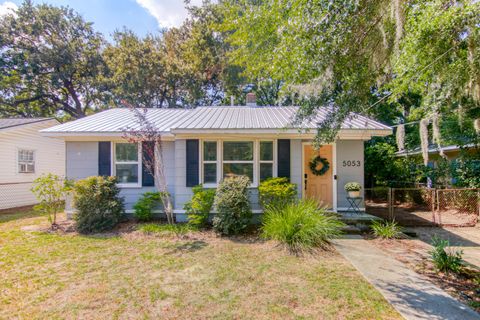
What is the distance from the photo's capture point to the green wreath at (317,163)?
25.2ft

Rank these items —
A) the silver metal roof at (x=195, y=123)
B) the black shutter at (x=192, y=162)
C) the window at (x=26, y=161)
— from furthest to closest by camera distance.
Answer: the window at (x=26, y=161) < the black shutter at (x=192, y=162) < the silver metal roof at (x=195, y=123)

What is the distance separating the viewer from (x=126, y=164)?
25.1ft

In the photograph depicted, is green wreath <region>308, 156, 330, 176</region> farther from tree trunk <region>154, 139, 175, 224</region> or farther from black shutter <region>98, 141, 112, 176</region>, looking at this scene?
black shutter <region>98, 141, 112, 176</region>

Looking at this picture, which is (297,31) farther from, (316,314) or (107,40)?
(107,40)

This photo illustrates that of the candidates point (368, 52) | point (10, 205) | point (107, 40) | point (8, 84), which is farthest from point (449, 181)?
point (8, 84)

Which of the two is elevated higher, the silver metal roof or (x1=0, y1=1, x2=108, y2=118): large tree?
(x1=0, y1=1, x2=108, y2=118): large tree

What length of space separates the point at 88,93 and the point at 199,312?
2378 centimetres

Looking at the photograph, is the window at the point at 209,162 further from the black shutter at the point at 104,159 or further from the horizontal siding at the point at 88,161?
the black shutter at the point at 104,159

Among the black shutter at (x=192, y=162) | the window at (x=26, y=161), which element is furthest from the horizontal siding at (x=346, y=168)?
the window at (x=26, y=161)

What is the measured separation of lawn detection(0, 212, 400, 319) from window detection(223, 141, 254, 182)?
7.43ft

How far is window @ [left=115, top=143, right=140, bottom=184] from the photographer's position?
7641mm

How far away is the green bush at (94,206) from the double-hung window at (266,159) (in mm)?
4334

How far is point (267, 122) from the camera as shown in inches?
295

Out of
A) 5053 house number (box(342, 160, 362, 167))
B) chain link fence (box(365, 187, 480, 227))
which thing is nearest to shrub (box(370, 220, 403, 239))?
chain link fence (box(365, 187, 480, 227))
